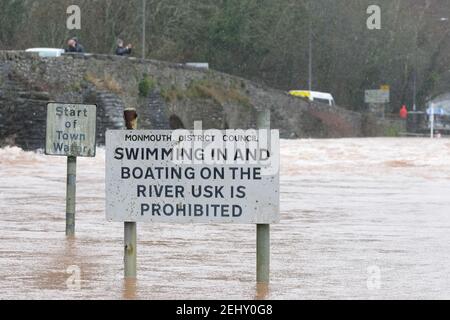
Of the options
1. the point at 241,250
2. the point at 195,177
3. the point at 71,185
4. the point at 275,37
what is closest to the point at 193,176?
the point at 195,177

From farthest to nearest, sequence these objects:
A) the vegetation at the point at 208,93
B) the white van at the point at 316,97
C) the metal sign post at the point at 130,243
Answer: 1. the white van at the point at 316,97
2. the vegetation at the point at 208,93
3. the metal sign post at the point at 130,243

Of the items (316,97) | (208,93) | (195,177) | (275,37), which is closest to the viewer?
(195,177)

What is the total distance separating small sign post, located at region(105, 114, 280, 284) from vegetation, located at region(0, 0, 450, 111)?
222ft

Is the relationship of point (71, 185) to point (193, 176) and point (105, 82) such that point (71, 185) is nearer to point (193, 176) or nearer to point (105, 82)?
point (193, 176)

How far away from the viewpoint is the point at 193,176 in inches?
570

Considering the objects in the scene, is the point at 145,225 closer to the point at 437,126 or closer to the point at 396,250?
the point at 396,250

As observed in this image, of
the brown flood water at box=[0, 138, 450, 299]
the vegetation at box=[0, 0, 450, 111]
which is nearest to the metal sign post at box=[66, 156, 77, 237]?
the brown flood water at box=[0, 138, 450, 299]

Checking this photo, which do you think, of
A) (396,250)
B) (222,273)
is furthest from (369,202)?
(222,273)

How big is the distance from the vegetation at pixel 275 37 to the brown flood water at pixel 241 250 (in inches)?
2082

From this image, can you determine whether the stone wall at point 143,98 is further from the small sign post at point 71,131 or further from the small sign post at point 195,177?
the small sign post at point 195,177

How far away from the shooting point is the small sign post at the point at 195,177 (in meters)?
14.2

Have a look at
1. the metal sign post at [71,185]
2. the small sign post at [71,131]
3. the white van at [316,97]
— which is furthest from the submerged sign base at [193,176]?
the white van at [316,97]

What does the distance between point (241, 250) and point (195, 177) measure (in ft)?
14.3

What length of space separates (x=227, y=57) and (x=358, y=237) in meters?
74.2
